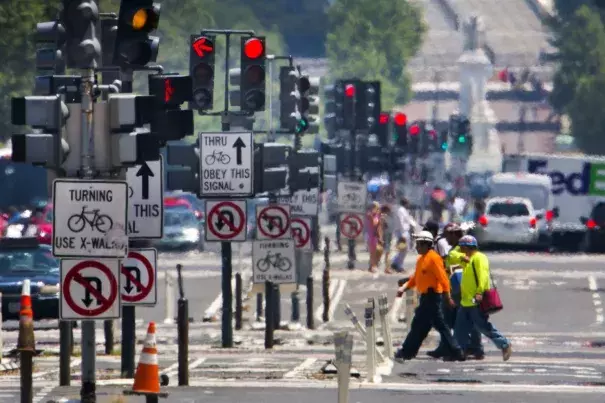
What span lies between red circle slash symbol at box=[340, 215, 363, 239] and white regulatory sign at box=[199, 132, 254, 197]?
19.0m

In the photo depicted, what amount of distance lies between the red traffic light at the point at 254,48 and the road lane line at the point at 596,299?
9.28m

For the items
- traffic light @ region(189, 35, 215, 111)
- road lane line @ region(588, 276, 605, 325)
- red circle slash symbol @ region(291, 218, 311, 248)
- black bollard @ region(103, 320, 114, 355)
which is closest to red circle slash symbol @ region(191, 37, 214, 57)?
traffic light @ region(189, 35, 215, 111)

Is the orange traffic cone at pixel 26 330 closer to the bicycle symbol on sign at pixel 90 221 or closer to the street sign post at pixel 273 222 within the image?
the bicycle symbol on sign at pixel 90 221

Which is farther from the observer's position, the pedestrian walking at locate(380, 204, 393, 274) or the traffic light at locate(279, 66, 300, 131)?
the pedestrian walking at locate(380, 204, 393, 274)

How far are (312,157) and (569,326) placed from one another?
4.65 metres

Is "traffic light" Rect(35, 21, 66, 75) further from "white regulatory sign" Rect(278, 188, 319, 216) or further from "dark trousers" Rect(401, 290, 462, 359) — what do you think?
"white regulatory sign" Rect(278, 188, 319, 216)

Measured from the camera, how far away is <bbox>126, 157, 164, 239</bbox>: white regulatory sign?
2370cm

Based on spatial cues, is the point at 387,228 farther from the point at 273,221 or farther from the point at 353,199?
the point at 273,221

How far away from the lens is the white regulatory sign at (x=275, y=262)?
1264 inches

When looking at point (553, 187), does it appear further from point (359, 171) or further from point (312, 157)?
point (312, 157)

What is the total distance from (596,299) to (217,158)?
15.3 meters

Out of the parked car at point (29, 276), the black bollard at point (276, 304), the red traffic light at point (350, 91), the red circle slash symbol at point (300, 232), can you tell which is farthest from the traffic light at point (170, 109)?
the red traffic light at point (350, 91)

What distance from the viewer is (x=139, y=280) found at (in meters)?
23.4

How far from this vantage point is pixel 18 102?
19656 millimetres
